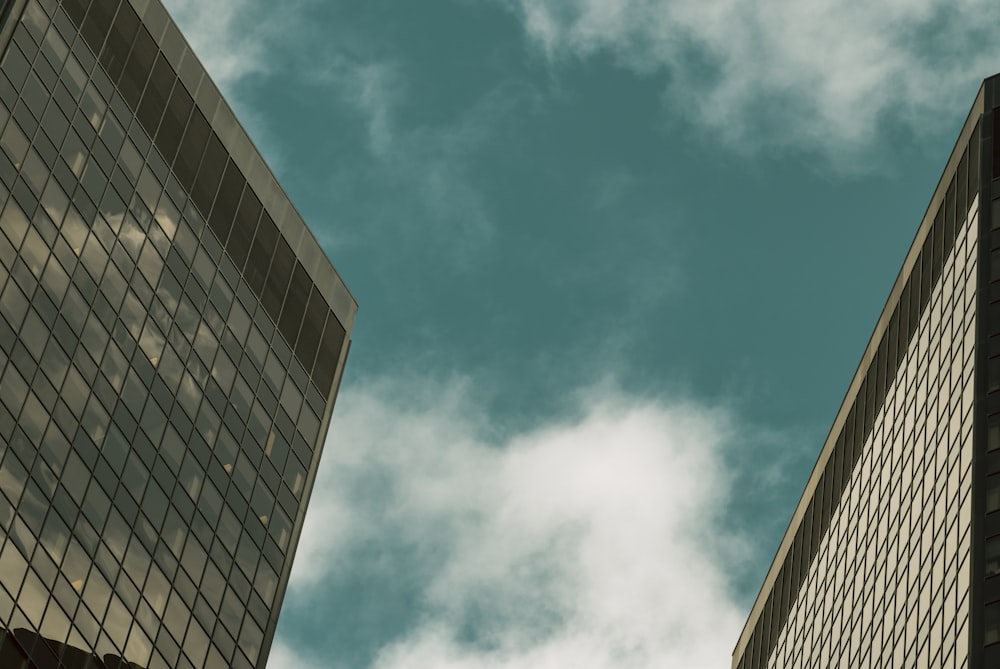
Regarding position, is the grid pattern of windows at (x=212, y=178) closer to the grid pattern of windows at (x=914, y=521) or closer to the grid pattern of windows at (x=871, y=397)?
the grid pattern of windows at (x=914, y=521)

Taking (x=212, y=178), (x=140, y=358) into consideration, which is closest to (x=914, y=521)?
(x=140, y=358)

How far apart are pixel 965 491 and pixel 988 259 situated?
1238 cm

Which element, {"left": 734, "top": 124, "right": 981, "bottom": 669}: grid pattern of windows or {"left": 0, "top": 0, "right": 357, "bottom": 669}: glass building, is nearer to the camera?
{"left": 0, "top": 0, "right": 357, "bottom": 669}: glass building

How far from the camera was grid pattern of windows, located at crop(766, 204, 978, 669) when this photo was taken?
239 feet

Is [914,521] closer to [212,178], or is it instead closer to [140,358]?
[140,358]

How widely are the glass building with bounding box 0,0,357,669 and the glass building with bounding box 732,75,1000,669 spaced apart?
99.3 feet

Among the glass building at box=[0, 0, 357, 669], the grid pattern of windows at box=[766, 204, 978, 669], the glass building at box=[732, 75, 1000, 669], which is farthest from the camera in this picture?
the grid pattern of windows at box=[766, 204, 978, 669]

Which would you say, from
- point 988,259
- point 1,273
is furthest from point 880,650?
point 1,273

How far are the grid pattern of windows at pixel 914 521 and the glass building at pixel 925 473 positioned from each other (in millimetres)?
117

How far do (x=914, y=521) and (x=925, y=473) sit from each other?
96.0 inches

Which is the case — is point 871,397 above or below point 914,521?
above

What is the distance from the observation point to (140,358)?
72.4 metres

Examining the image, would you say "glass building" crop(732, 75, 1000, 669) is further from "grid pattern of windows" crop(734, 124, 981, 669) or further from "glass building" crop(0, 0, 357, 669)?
"glass building" crop(0, 0, 357, 669)

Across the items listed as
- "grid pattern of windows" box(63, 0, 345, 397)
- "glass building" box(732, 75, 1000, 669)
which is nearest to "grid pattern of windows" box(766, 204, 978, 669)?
"glass building" box(732, 75, 1000, 669)
